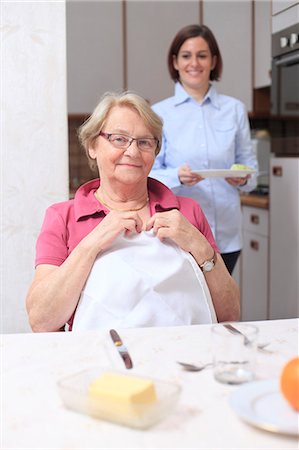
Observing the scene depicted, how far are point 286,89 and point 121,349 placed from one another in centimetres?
241

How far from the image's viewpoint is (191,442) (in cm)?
80

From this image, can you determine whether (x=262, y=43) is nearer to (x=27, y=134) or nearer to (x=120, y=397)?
(x=27, y=134)

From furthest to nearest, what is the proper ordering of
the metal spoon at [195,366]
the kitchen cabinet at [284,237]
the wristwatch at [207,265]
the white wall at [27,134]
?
1. the kitchen cabinet at [284,237]
2. the white wall at [27,134]
3. the wristwatch at [207,265]
4. the metal spoon at [195,366]

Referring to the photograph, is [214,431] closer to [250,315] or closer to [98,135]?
[98,135]

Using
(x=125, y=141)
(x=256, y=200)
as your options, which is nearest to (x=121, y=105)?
(x=125, y=141)

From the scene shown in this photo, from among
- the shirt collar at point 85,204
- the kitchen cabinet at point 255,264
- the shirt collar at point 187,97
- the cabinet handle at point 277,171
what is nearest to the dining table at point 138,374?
the shirt collar at point 85,204

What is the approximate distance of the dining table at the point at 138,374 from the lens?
0.81m

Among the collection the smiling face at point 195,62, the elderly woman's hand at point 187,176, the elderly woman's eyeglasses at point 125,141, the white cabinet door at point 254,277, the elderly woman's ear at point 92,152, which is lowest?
the white cabinet door at point 254,277

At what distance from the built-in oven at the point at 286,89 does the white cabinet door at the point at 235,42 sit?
1.24m

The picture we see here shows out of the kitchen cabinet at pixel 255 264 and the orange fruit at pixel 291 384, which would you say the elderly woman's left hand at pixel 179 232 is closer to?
the orange fruit at pixel 291 384

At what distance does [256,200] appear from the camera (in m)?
3.58

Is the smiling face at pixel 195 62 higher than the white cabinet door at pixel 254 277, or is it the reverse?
the smiling face at pixel 195 62

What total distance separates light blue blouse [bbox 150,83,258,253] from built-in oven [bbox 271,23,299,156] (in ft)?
2.02

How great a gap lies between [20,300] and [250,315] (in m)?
2.02
